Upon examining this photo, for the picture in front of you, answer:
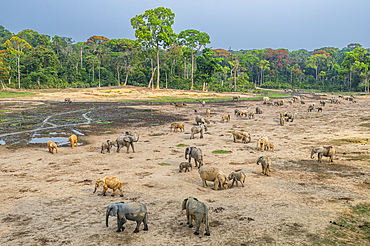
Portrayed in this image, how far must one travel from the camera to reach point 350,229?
25.1 ft

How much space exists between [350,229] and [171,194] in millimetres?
6076

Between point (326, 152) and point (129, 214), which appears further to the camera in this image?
point (326, 152)

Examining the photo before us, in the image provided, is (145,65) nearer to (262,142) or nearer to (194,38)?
(194,38)

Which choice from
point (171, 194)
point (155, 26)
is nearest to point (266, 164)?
point (171, 194)

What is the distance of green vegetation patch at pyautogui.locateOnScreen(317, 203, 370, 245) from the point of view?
705 centimetres

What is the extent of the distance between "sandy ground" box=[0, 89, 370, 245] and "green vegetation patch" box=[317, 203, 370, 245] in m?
0.25

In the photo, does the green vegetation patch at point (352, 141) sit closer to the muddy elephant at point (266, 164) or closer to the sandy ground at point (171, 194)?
the sandy ground at point (171, 194)

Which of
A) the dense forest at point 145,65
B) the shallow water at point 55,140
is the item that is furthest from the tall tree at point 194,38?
the shallow water at point 55,140

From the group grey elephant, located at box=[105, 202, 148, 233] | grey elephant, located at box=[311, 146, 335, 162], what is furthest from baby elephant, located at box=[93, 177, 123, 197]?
grey elephant, located at box=[311, 146, 335, 162]

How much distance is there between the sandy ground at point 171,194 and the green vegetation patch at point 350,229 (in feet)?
0.82

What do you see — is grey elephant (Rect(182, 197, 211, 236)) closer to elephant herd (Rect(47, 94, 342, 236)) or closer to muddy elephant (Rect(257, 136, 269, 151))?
elephant herd (Rect(47, 94, 342, 236))

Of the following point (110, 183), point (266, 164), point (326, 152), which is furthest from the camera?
point (326, 152)

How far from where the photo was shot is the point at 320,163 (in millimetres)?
14758

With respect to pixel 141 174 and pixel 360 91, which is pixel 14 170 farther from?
pixel 360 91
